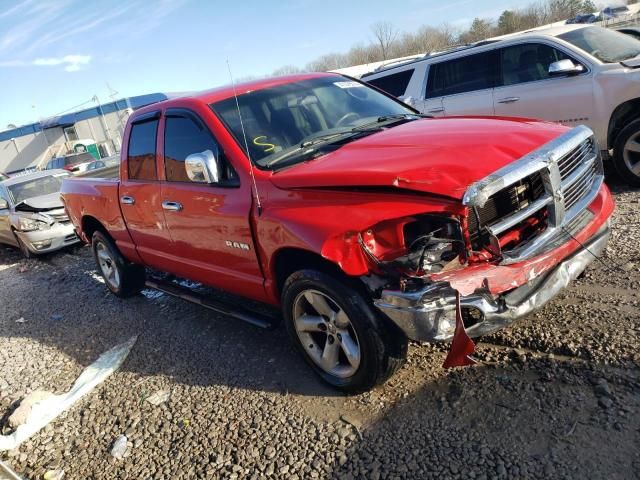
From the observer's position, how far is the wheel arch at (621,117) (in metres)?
5.99

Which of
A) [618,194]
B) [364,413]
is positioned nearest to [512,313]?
[364,413]

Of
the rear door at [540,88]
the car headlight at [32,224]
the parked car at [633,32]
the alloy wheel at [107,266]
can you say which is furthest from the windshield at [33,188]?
the parked car at [633,32]

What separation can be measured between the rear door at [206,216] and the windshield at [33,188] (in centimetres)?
710

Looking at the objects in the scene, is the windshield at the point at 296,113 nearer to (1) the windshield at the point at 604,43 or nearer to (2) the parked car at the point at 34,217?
(1) the windshield at the point at 604,43

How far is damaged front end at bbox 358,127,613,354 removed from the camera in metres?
2.63

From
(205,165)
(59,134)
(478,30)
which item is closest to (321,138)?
(205,165)

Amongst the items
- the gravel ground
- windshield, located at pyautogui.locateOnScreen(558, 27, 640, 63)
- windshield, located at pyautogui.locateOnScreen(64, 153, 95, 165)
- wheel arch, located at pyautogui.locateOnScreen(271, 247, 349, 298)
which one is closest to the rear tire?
the gravel ground

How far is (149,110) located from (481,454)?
12.6 ft

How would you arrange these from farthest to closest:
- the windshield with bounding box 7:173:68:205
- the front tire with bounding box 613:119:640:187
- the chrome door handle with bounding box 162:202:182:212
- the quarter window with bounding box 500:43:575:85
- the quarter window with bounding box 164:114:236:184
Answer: the windshield with bounding box 7:173:68:205
the quarter window with bounding box 500:43:575:85
the front tire with bounding box 613:119:640:187
the chrome door handle with bounding box 162:202:182:212
the quarter window with bounding box 164:114:236:184

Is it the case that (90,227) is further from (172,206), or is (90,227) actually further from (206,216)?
(206,216)

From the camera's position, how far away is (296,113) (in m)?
3.93

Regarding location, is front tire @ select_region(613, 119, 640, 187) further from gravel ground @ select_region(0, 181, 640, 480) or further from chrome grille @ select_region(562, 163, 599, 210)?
chrome grille @ select_region(562, 163, 599, 210)

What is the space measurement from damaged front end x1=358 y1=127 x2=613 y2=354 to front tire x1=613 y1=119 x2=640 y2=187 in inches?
Answer: 138

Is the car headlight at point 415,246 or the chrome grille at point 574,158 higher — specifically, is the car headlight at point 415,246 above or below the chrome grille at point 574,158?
below
